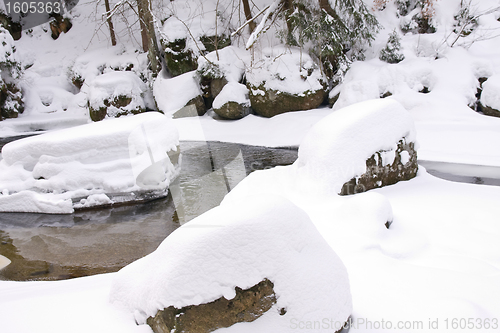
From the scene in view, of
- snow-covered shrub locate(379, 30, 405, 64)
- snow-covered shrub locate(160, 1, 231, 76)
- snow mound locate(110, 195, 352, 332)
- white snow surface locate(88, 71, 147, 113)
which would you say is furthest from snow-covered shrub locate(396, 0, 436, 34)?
snow mound locate(110, 195, 352, 332)

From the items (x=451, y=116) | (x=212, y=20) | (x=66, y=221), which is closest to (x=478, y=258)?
(x=66, y=221)

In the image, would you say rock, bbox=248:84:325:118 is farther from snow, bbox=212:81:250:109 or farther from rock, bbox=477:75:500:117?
rock, bbox=477:75:500:117

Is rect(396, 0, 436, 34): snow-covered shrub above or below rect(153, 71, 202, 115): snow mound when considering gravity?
above

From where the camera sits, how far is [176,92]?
11.7 meters

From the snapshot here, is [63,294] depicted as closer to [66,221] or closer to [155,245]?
[155,245]

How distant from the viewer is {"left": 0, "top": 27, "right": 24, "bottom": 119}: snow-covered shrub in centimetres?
1274

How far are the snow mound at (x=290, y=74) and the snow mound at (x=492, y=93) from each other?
163 inches

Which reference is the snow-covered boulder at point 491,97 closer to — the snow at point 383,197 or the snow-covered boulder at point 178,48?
the snow at point 383,197

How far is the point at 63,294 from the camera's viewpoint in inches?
110

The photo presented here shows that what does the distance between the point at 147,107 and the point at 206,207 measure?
28.4ft

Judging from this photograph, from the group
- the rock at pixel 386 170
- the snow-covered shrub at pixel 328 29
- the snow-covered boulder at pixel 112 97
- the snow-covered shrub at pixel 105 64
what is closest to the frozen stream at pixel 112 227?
the rock at pixel 386 170

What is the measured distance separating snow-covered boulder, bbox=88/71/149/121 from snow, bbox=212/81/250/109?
3232 mm
